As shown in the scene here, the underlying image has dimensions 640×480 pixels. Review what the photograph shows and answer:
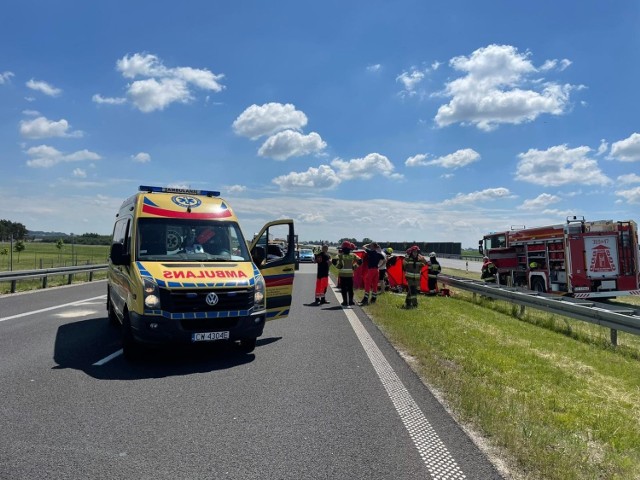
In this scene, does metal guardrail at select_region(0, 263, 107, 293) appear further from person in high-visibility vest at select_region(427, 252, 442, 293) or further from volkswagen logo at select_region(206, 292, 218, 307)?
person in high-visibility vest at select_region(427, 252, 442, 293)

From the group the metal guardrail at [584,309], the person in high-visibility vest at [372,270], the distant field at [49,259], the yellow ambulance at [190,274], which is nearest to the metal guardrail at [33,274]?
the distant field at [49,259]

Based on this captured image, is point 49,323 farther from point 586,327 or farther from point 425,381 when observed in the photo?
point 586,327

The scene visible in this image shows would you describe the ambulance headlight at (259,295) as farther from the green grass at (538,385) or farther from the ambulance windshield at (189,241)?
the green grass at (538,385)

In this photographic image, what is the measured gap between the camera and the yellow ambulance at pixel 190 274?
6.75 m

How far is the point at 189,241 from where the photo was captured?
8156 millimetres

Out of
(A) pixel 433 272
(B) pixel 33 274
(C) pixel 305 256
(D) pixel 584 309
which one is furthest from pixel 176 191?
(C) pixel 305 256

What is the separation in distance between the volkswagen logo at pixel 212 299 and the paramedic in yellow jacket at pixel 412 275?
7124 mm

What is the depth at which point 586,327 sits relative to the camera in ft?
38.7

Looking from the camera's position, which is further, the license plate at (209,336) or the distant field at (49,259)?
the distant field at (49,259)

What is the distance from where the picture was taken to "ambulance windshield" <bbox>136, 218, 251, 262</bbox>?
7805mm

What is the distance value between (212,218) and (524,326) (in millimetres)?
7476

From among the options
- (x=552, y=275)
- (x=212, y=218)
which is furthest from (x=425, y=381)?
(x=552, y=275)

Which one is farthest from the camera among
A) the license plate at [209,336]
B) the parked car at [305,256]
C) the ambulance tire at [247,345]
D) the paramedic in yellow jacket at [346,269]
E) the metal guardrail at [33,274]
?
the parked car at [305,256]

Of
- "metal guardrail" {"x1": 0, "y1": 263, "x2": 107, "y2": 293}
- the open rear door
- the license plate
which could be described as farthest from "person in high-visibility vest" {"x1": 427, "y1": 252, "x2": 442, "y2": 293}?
"metal guardrail" {"x1": 0, "y1": 263, "x2": 107, "y2": 293}
